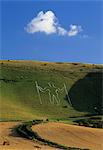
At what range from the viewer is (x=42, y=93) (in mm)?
50156

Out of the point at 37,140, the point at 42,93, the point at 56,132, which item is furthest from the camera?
the point at 42,93

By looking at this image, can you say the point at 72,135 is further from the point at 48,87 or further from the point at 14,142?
the point at 48,87

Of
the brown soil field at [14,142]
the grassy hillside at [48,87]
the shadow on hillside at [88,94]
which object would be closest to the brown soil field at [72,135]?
the brown soil field at [14,142]

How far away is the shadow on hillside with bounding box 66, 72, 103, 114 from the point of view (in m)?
48.2

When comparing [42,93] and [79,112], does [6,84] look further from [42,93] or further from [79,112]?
[79,112]

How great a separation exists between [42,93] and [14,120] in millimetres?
10339

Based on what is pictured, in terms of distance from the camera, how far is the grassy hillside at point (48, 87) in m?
45.0

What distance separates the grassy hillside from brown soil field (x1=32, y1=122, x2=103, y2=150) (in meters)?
7.03

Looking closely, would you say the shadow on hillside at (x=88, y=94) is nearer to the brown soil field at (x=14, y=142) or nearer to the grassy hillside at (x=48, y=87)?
the grassy hillside at (x=48, y=87)

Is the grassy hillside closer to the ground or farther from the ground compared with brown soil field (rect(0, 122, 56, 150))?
farther from the ground

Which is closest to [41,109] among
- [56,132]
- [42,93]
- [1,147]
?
[42,93]

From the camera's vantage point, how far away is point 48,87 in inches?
2044

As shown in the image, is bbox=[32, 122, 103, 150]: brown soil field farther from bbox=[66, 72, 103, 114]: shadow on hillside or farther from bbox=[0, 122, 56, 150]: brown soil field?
bbox=[66, 72, 103, 114]: shadow on hillside

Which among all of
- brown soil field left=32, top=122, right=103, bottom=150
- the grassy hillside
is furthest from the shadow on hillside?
brown soil field left=32, top=122, right=103, bottom=150
